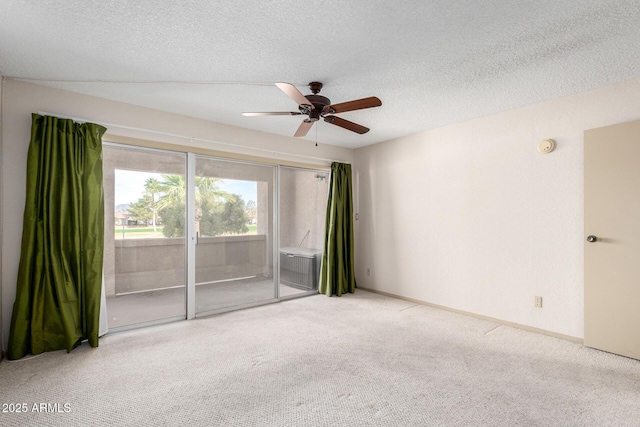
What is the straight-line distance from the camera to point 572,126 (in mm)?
3117

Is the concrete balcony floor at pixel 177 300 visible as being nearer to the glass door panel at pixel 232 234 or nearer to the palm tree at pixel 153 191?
the glass door panel at pixel 232 234

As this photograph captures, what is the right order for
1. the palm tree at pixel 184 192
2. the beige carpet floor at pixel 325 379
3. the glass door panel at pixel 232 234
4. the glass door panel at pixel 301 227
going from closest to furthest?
the beige carpet floor at pixel 325 379, the palm tree at pixel 184 192, the glass door panel at pixel 232 234, the glass door panel at pixel 301 227

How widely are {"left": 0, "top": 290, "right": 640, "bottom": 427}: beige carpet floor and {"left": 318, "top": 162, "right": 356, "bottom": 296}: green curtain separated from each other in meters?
1.47

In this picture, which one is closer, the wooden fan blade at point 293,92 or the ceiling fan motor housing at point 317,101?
the wooden fan blade at point 293,92

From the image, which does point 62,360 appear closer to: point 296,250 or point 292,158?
point 296,250

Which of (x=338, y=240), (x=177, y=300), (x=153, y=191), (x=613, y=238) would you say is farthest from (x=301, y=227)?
(x=613, y=238)

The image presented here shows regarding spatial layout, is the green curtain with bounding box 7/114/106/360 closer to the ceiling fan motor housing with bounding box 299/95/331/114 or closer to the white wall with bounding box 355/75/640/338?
the ceiling fan motor housing with bounding box 299/95/331/114

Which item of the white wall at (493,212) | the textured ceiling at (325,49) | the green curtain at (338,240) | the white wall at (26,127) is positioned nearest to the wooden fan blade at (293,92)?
the textured ceiling at (325,49)

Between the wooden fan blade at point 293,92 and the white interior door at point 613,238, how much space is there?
2.65 metres

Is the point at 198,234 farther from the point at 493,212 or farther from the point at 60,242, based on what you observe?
the point at 493,212

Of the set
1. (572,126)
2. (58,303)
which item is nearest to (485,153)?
(572,126)

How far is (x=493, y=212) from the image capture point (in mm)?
3713

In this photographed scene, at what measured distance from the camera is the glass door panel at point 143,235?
3.39 meters

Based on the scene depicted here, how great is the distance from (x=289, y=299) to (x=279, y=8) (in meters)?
3.79
